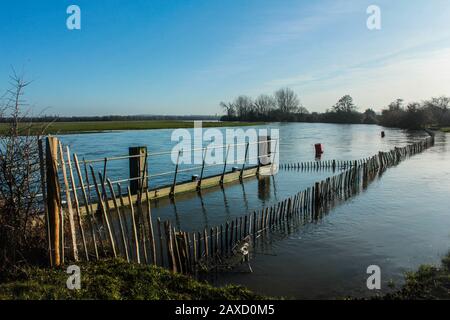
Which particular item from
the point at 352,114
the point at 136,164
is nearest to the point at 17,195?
the point at 136,164

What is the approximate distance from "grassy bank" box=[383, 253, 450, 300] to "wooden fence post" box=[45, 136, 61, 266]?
22.0 feet

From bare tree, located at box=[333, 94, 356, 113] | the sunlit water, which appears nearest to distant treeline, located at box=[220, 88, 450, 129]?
bare tree, located at box=[333, 94, 356, 113]

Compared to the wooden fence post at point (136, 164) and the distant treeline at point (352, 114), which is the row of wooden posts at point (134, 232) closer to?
the wooden fence post at point (136, 164)

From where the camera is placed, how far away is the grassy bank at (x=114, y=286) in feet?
20.7

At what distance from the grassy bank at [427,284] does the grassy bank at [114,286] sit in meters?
3.08

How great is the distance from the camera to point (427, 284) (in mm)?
7828

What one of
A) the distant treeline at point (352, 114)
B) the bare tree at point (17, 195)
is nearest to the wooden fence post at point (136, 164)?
the bare tree at point (17, 195)

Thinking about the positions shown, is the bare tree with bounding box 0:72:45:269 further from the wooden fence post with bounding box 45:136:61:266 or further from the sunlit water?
the sunlit water

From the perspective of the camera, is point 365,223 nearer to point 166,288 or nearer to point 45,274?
point 166,288

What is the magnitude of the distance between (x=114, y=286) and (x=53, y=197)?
2.45m

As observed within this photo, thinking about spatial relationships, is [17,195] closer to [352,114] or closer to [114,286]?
[114,286]

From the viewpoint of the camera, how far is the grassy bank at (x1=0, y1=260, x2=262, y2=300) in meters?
6.31

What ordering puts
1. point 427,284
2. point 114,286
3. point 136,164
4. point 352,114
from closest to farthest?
point 114,286 → point 427,284 → point 136,164 → point 352,114
